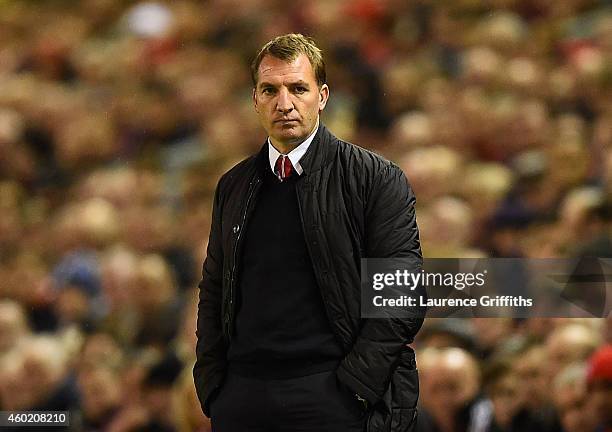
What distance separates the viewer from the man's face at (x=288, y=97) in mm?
2059

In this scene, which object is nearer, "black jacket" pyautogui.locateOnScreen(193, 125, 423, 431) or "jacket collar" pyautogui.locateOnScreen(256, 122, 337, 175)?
"black jacket" pyautogui.locateOnScreen(193, 125, 423, 431)

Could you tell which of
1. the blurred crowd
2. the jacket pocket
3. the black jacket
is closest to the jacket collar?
the black jacket

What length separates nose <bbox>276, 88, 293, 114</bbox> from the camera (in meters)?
2.05

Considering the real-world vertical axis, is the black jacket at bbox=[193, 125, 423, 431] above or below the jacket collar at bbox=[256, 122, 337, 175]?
below

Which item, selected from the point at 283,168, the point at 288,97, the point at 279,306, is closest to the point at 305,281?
the point at 279,306

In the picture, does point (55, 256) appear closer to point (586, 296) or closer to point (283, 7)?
point (283, 7)

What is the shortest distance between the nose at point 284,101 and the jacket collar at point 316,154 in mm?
97

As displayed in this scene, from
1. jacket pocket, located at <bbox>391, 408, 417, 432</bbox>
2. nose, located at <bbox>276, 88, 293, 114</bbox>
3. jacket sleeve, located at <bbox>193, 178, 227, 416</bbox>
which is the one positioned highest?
nose, located at <bbox>276, 88, 293, 114</bbox>

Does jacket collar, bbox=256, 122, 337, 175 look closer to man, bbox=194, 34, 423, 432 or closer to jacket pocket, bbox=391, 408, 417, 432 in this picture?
man, bbox=194, 34, 423, 432

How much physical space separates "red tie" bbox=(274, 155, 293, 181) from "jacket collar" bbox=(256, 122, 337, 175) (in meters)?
0.02

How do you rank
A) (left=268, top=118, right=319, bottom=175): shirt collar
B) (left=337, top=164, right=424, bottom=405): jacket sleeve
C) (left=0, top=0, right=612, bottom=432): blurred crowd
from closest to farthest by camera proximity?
A: (left=337, top=164, right=424, bottom=405): jacket sleeve, (left=268, top=118, right=319, bottom=175): shirt collar, (left=0, top=0, right=612, bottom=432): blurred crowd

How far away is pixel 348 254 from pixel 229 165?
4.01 feet

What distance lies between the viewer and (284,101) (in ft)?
6.71

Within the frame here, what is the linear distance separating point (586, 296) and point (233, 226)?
1192mm
